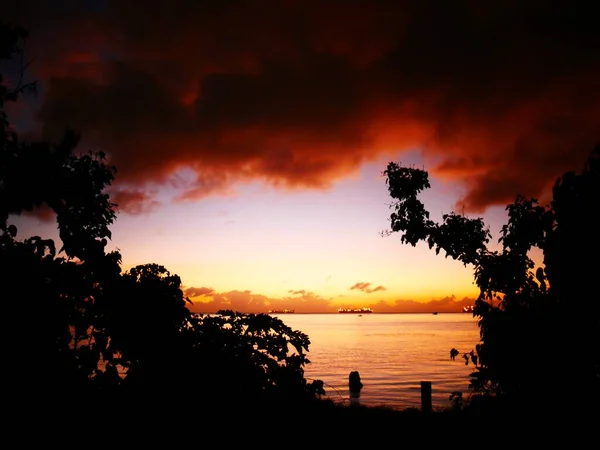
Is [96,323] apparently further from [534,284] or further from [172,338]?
[534,284]

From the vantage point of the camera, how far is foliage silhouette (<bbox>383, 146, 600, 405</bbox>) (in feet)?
18.6

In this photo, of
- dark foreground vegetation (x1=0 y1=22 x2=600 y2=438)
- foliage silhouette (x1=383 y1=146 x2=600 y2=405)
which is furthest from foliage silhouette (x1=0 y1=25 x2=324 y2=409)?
foliage silhouette (x1=383 y1=146 x2=600 y2=405)

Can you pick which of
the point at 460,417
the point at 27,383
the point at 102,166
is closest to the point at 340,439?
the point at 460,417

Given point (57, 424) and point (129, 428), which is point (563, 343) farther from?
point (57, 424)

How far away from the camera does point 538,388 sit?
7.26 metres

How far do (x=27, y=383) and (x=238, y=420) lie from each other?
134 inches

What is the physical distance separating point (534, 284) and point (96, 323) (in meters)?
8.72

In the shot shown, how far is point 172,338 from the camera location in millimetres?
6941

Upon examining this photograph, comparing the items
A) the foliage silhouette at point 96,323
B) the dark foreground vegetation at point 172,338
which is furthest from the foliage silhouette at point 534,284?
the foliage silhouette at point 96,323

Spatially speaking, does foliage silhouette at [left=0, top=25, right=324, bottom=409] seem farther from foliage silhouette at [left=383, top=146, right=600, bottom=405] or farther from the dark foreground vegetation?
foliage silhouette at [left=383, top=146, right=600, bottom=405]

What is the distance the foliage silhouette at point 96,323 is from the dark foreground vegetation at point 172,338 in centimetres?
2

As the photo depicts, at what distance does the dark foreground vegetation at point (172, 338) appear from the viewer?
5371 mm

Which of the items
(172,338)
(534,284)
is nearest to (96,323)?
(172,338)

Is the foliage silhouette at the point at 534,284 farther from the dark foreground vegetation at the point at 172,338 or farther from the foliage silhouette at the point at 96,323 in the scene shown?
the foliage silhouette at the point at 96,323
